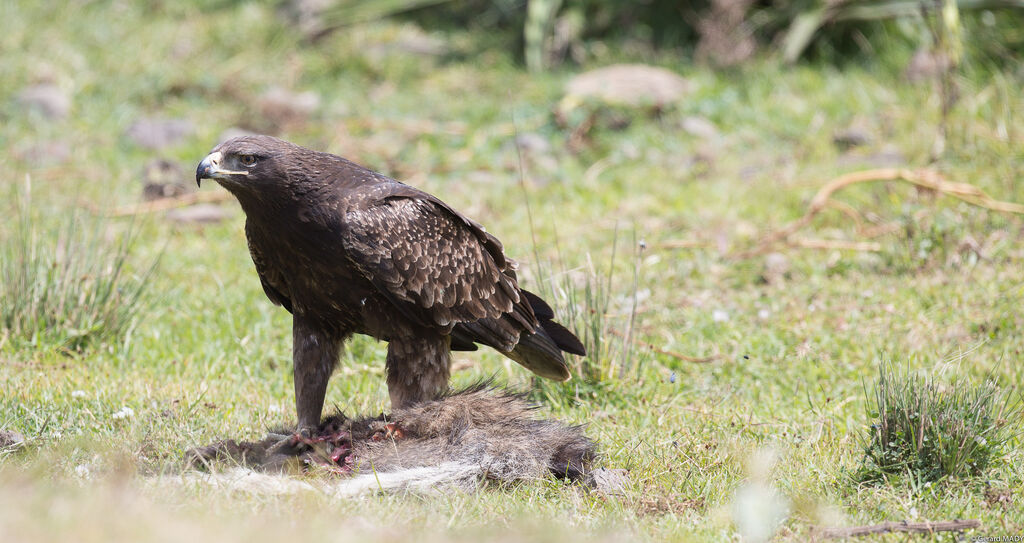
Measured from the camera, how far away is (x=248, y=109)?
380 inches

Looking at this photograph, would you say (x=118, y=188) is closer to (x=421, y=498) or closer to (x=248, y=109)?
(x=248, y=109)

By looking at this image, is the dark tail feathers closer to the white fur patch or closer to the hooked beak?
the white fur patch

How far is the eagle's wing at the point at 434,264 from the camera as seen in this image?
163 inches

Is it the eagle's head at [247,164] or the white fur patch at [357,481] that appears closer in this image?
the white fur patch at [357,481]

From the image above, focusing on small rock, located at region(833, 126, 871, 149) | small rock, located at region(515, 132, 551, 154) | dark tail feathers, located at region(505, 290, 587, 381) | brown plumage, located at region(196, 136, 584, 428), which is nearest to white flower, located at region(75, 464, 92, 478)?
brown plumage, located at region(196, 136, 584, 428)

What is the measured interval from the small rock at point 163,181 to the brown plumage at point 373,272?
11.9ft

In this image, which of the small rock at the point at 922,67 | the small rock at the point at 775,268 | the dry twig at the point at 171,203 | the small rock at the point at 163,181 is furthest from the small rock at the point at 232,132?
the small rock at the point at 922,67

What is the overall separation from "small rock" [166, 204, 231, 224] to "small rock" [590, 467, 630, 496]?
4549 millimetres

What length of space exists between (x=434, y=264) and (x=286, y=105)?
18.3 feet

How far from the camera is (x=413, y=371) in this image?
14.7 feet

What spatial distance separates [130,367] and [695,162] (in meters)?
4.73

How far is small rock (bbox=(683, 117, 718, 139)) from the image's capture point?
877 cm

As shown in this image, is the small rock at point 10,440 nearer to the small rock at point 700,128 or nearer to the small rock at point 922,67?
the small rock at point 700,128

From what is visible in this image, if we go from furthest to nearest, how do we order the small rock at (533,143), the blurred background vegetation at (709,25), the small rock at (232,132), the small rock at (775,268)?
the blurred background vegetation at (709,25), the small rock at (232,132), the small rock at (533,143), the small rock at (775,268)
